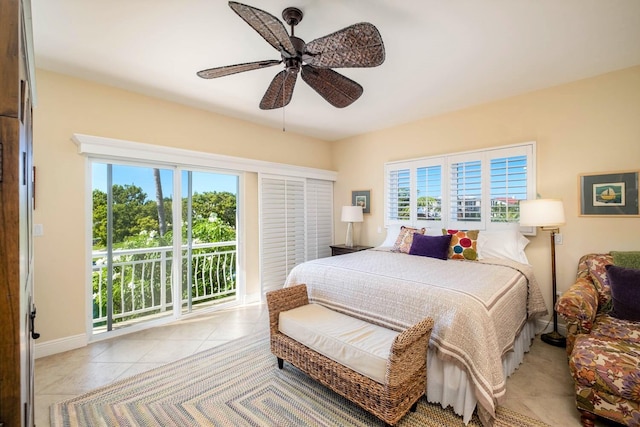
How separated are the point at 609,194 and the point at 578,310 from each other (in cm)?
148

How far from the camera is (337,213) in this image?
545cm

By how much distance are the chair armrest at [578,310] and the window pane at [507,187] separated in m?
1.24

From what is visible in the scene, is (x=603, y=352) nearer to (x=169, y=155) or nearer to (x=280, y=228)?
(x=280, y=228)

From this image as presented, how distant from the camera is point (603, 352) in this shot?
5.76 feet

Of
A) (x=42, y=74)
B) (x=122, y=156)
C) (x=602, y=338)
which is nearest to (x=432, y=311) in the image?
(x=602, y=338)

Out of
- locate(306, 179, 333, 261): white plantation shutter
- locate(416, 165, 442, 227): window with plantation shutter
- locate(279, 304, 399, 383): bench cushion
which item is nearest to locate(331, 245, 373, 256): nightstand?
locate(306, 179, 333, 261): white plantation shutter

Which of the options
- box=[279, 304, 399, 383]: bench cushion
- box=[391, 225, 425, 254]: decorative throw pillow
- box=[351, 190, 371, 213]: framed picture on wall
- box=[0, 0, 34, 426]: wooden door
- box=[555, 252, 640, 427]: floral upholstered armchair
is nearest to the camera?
box=[0, 0, 34, 426]: wooden door

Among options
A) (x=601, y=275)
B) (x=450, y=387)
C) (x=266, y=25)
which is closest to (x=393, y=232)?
(x=601, y=275)

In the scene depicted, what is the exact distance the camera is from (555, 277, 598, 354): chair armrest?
6.91 feet

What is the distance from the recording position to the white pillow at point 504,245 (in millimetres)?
3154

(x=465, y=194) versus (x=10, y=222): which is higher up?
(x=465, y=194)

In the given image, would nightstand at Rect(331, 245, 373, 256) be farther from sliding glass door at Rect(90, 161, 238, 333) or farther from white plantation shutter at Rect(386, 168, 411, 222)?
sliding glass door at Rect(90, 161, 238, 333)

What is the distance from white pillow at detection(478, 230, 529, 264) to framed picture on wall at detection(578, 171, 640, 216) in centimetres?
63

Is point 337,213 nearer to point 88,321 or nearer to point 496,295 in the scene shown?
point 496,295
